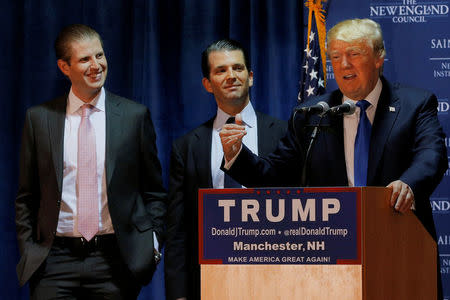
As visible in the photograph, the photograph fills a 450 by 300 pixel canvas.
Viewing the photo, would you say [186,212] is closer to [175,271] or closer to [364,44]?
[175,271]

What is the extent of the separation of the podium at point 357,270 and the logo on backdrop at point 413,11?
2238 millimetres

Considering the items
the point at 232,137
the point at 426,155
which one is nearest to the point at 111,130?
the point at 232,137

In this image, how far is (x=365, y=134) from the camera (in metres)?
2.71

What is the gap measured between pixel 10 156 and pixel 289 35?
7.06ft

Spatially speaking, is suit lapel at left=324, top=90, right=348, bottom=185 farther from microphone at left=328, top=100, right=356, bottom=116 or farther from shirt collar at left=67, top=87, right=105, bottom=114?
shirt collar at left=67, top=87, right=105, bottom=114

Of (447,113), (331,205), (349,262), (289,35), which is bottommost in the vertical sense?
(349,262)

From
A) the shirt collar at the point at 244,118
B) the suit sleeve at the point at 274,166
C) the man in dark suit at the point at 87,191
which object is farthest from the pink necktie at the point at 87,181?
the suit sleeve at the point at 274,166

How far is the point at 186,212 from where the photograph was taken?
349 centimetres

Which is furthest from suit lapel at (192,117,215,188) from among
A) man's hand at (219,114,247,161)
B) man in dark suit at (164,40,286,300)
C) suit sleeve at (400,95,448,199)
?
suit sleeve at (400,95,448,199)

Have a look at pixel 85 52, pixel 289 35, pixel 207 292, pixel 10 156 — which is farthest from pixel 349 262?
pixel 10 156

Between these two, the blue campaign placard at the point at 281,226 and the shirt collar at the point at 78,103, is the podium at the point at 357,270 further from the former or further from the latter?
the shirt collar at the point at 78,103

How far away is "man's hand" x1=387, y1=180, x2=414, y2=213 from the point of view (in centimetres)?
202

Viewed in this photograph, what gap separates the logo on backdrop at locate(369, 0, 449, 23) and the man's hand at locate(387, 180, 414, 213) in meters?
2.22

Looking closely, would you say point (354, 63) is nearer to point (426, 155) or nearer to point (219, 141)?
point (426, 155)
